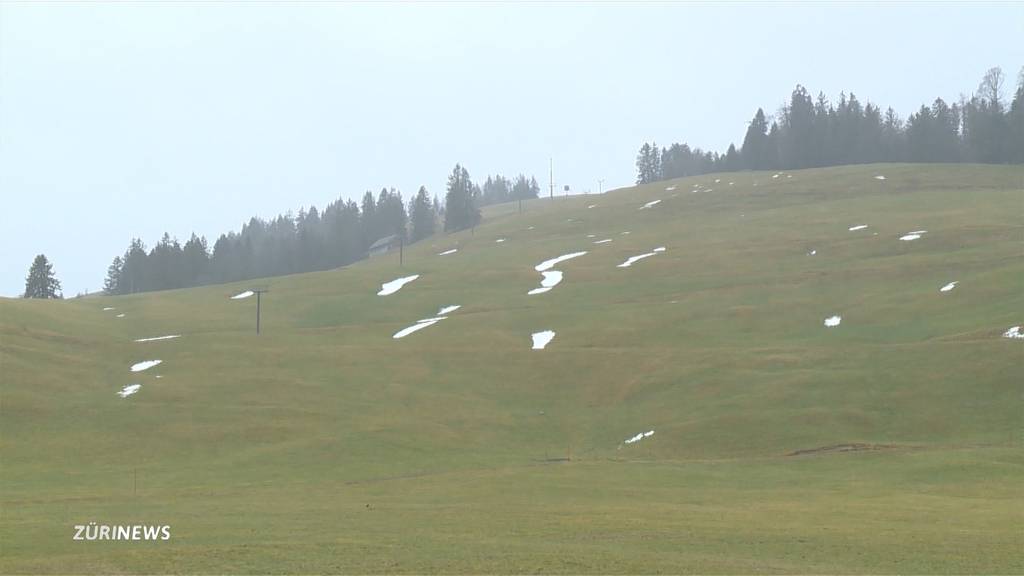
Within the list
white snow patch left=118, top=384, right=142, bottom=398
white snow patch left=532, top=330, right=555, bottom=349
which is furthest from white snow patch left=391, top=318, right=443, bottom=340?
white snow patch left=118, top=384, right=142, bottom=398

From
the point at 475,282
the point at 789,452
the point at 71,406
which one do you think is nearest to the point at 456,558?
the point at 789,452

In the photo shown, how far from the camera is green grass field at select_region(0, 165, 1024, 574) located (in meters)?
32.2

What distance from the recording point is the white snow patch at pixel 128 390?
77.1 m

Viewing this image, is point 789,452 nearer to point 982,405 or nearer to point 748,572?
point 982,405

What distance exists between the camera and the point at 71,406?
72.9 meters

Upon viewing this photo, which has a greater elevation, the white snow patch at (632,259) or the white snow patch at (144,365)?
the white snow patch at (632,259)

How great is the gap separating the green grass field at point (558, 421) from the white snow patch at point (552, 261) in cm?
468

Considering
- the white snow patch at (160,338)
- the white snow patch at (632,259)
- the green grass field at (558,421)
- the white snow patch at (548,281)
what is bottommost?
the green grass field at (558,421)

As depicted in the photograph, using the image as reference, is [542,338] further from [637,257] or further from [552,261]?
[552,261]

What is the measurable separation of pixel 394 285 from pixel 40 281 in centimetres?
7824

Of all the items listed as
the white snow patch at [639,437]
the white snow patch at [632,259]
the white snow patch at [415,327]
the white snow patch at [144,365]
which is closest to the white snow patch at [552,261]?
the white snow patch at [632,259]

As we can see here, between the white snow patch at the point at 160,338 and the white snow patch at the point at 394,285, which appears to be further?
the white snow patch at the point at 394,285

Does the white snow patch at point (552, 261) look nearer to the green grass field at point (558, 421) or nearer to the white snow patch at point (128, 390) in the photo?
the green grass field at point (558, 421)

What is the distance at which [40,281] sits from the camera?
17962 centimetres
